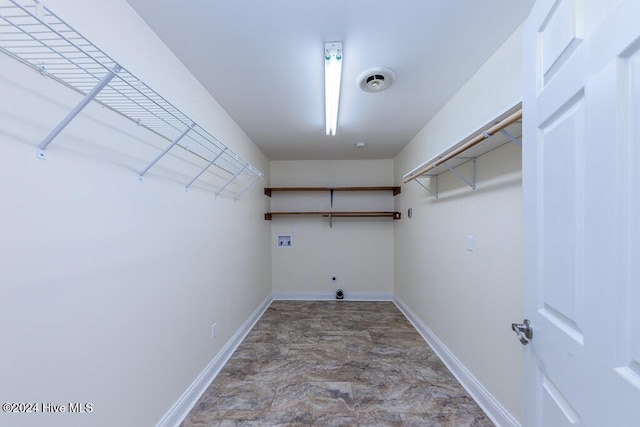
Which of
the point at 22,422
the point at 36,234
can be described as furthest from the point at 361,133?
the point at 22,422

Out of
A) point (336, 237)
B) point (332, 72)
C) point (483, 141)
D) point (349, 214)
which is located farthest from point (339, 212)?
point (483, 141)

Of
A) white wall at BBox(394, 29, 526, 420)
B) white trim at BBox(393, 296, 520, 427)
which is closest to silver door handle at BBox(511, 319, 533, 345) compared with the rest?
white wall at BBox(394, 29, 526, 420)

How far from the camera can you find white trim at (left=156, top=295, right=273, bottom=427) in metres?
1.62

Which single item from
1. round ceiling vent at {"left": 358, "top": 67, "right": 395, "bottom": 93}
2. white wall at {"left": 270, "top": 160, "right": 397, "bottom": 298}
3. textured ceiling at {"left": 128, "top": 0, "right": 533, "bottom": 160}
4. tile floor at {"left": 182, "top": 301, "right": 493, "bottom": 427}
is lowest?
tile floor at {"left": 182, "top": 301, "right": 493, "bottom": 427}

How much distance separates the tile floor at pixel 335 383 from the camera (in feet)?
5.69

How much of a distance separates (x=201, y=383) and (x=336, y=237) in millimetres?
2803

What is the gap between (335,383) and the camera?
208 centimetres

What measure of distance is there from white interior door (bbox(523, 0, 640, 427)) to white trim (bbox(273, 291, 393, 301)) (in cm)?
340

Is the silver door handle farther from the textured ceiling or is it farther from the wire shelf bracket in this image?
the textured ceiling

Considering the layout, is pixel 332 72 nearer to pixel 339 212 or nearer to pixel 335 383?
pixel 335 383

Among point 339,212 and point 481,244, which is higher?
point 339,212

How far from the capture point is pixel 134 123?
4.33 feet

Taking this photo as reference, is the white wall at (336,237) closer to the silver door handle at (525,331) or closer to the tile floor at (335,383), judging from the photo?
the tile floor at (335,383)

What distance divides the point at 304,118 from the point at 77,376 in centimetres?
240
